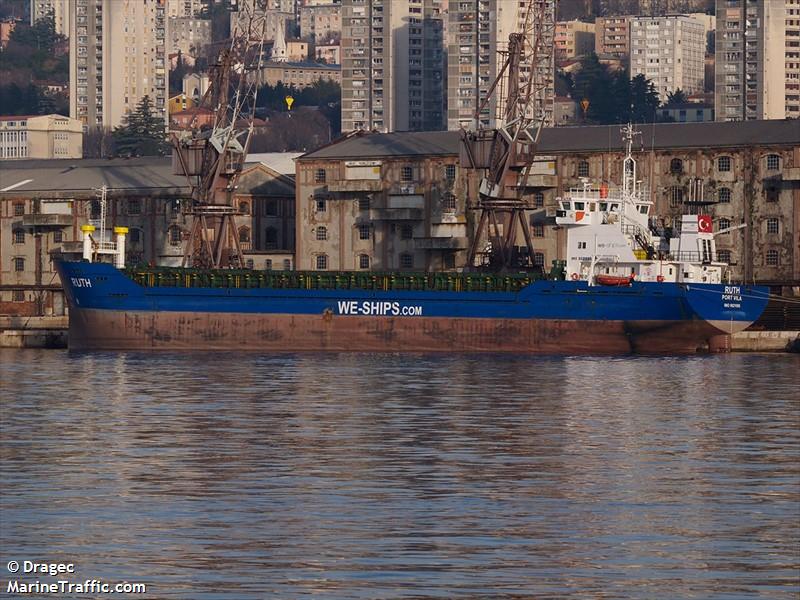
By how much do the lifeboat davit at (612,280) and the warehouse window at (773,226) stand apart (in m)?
16.4

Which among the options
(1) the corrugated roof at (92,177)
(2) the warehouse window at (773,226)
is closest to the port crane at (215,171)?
(1) the corrugated roof at (92,177)

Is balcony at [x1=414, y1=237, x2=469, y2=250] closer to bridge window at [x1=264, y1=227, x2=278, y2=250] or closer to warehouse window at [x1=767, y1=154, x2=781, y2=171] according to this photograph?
bridge window at [x1=264, y1=227, x2=278, y2=250]

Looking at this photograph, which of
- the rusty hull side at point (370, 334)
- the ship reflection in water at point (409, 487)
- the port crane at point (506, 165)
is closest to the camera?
the ship reflection in water at point (409, 487)

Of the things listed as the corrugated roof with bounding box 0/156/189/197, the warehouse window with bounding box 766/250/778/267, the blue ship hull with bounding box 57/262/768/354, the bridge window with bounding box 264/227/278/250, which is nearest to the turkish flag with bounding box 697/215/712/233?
the blue ship hull with bounding box 57/262/768/354

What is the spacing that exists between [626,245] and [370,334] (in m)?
11.9

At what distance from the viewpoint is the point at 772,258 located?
91438mm

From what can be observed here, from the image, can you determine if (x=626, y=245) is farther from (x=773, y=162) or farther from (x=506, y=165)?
(x=773, y=162)

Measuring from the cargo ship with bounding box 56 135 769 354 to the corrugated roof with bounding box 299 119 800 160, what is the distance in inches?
539

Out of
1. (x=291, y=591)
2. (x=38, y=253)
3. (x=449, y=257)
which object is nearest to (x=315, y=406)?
(x=291, y=591)

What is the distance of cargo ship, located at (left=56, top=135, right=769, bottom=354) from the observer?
7719 centimetres

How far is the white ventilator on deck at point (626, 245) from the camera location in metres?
78.9

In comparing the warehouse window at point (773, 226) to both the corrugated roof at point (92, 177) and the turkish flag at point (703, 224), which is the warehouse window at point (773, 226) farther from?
the corrugated roof at point (92, 177)

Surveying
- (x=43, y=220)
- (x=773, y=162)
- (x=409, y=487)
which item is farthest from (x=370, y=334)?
(x=409, y=487)

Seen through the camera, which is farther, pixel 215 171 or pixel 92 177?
pixel 92 177
